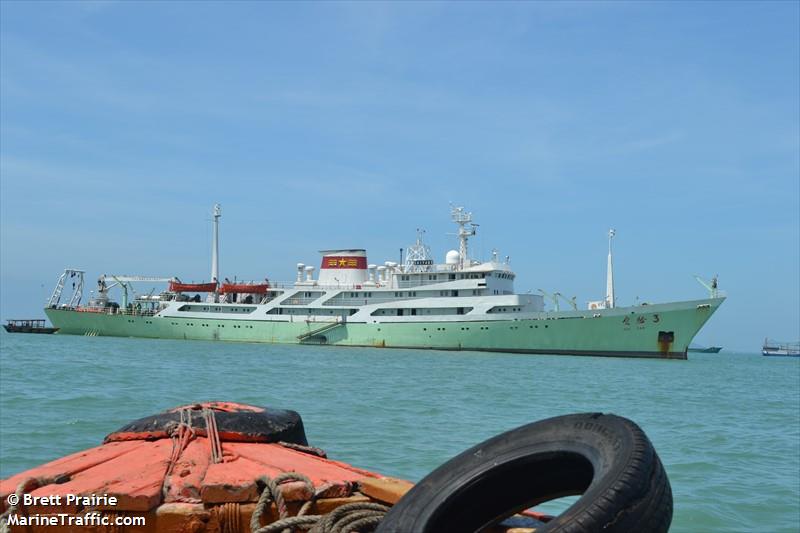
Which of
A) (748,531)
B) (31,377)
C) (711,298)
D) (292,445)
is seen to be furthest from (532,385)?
(711,298)

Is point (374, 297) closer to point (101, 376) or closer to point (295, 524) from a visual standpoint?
point (101, 376)

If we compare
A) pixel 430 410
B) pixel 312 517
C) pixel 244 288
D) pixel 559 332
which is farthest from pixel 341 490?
pixel 244 288

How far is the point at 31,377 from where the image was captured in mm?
16906

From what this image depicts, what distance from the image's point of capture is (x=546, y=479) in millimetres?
3062

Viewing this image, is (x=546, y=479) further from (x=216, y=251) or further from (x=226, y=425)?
(x=216, y=251)

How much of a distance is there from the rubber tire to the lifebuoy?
1.11 m

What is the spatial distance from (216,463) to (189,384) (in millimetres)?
13886

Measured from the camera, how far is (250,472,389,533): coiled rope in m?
2.85

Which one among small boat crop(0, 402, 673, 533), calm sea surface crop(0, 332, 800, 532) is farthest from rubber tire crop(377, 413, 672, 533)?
calm sea surface crop(0, 332, 800, 532)

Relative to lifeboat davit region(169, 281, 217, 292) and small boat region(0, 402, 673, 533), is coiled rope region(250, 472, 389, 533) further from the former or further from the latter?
lifeboat davit region(169, 281, 217, 292)

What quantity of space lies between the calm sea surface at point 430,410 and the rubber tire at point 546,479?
345 centimetres

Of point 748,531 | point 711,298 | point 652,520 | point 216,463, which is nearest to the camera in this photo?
point 652,520

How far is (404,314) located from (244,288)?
36.7 feet

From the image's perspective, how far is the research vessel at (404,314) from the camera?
38312 mm
